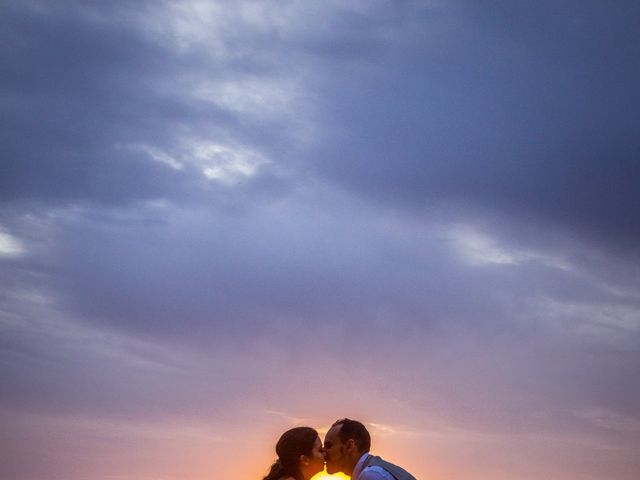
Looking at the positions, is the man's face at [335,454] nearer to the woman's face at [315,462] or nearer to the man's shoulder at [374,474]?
the woman's face at [315,462]

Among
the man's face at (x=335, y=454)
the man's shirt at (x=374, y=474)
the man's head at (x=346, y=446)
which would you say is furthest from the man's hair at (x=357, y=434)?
the man's shirt at (x=374, y=474)

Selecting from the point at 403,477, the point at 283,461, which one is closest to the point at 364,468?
the point at 403,477

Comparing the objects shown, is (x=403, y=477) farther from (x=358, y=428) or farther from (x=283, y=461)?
(x=283, y=461)

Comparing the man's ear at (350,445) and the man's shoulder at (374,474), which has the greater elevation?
the man's ear at (350,445)

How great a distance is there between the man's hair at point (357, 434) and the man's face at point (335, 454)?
112 mm

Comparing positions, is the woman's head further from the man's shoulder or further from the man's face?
the man's shoulder

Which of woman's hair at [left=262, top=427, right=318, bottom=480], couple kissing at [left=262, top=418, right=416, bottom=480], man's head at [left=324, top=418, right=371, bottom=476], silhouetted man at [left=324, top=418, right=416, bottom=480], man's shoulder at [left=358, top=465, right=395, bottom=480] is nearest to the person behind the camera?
man's shoulder at [left=358, top=465, right=395, bottom=480]

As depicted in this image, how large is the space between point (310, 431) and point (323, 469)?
0.86m

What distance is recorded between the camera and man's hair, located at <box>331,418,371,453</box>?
17.7 meters

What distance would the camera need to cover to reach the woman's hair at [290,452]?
18156 mm

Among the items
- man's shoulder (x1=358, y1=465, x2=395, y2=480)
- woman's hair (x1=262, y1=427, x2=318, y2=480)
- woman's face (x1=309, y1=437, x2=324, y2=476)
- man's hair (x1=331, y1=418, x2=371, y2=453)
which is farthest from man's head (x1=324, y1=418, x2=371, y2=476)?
man's shoulder (x1=358, y1=465, x2=395, y2=480)

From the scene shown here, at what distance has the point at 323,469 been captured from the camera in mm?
18250

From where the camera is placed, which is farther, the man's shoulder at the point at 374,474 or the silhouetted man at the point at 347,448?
the silhouetted man at the point at 347,448

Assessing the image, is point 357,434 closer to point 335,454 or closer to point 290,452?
point 335,454
